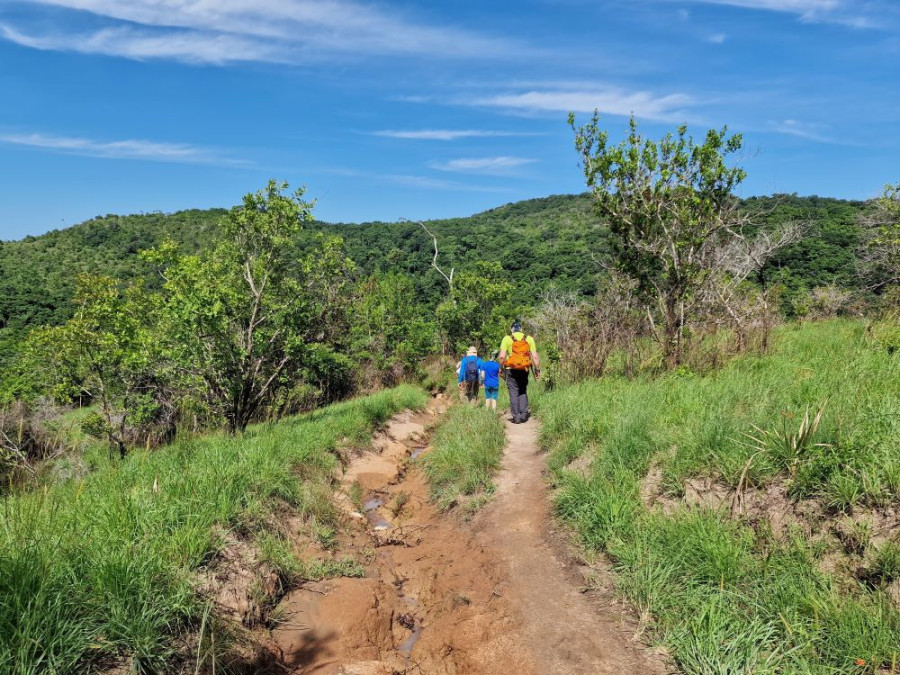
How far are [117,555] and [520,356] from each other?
22.7 feet

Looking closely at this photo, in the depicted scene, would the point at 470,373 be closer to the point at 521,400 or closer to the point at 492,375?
the point at 492,375

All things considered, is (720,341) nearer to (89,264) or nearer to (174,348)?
(174,348)

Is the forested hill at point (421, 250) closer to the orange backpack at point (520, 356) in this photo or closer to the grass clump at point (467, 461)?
the orange backpack at point (520, 356)

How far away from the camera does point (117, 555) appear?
2982mm

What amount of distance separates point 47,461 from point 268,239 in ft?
20.1

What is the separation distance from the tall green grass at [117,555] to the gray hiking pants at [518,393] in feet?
16.3

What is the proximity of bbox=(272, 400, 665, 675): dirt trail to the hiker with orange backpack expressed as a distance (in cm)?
275

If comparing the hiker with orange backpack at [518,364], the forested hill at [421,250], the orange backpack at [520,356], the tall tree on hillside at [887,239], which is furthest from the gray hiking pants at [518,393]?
the forested hill at [421,250]

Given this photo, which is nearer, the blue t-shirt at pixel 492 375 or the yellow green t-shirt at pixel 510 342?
the yellow green t-shirt at pixel 510 342

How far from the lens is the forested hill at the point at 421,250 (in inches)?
1601

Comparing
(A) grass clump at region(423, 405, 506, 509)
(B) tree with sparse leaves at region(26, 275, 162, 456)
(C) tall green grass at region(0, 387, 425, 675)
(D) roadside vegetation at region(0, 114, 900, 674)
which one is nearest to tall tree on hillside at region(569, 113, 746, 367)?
(D) roadside vegetation at region(0, 114, 900, 674)

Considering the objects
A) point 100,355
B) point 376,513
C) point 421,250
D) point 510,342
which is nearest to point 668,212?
point 510,342

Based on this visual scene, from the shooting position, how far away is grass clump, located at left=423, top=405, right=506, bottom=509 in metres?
6.52

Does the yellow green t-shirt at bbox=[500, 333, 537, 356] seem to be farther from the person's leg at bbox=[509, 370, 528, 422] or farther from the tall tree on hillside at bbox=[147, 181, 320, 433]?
the tall tree on hillside at bbox=[147, 181, 320, 433]
